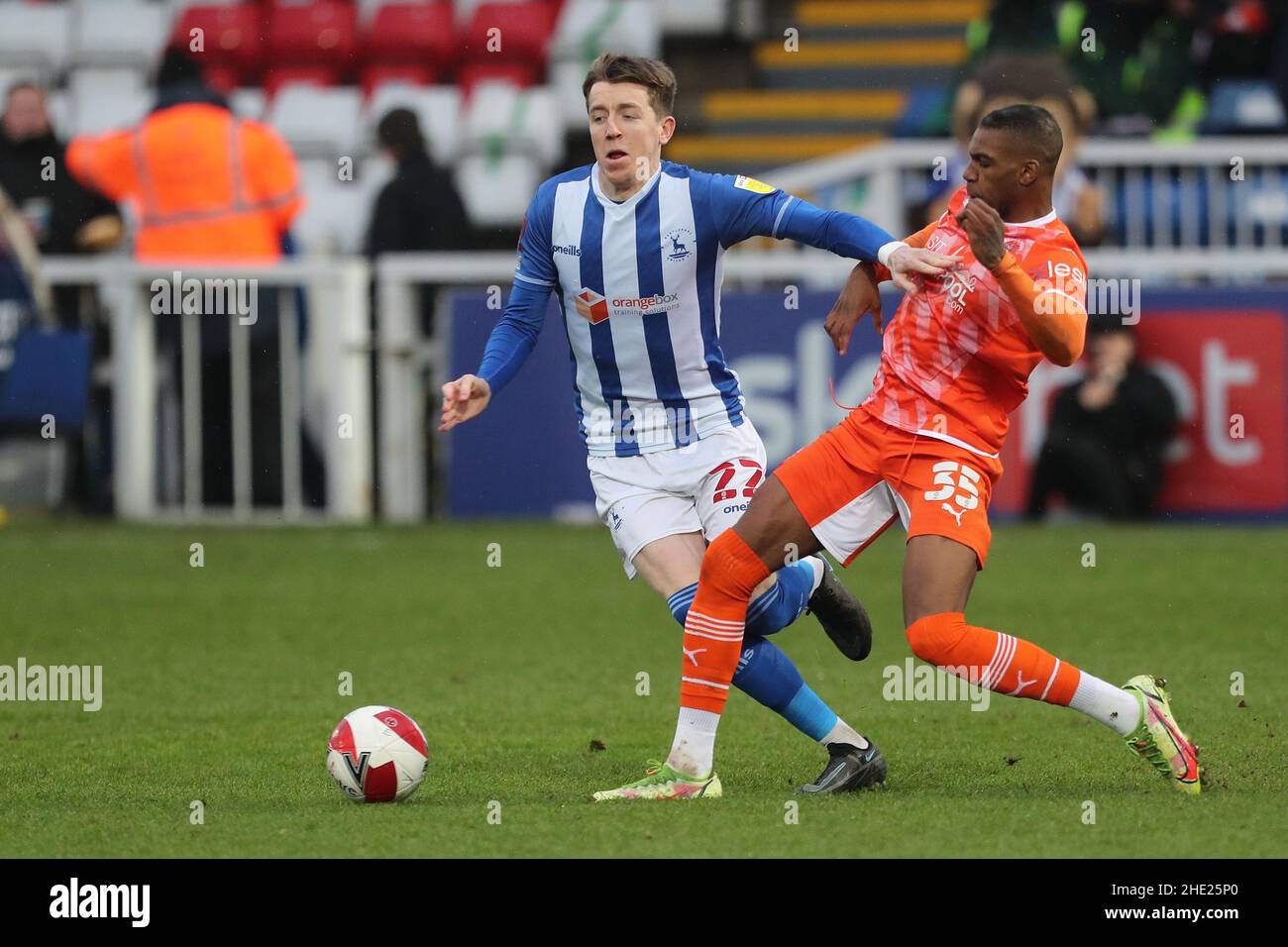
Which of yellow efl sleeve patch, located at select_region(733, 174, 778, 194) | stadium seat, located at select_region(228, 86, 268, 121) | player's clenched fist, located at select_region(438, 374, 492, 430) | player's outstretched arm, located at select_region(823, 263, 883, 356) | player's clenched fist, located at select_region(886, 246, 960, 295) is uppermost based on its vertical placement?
stadium seat, located at select_region(228, 86, 268, 121)

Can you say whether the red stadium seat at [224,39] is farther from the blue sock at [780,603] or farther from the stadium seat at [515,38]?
the blue sock at [780,603]

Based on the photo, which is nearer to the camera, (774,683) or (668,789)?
(668,789)

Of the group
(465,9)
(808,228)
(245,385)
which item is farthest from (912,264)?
(465,9)

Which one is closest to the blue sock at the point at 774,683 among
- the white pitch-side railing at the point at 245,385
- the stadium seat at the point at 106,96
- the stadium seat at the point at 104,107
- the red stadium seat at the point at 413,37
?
the white pitch-side railing at the point at 245,385

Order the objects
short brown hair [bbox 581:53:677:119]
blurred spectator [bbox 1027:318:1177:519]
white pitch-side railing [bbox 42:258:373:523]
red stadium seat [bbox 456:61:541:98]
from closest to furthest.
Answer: short brown hair [bbox 581:53:677:119] → blurred spectator [bbox 1027:318:1177:519] → white pitch-side railing [bbox 42:258:373:523] → red stadium seat [bbox 456:61:541:98]

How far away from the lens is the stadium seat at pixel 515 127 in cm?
1750

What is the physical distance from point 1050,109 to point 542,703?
5156 millimetres

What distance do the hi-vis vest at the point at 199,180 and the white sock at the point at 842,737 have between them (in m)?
7.46

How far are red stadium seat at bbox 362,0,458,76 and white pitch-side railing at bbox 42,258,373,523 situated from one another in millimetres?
6394

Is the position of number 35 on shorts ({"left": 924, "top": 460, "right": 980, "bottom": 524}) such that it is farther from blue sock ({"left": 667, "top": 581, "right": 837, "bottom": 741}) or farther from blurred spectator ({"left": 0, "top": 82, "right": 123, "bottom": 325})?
blurred spectator ({"left": 0, "top": 82, "right": 123, "bottom": 325})

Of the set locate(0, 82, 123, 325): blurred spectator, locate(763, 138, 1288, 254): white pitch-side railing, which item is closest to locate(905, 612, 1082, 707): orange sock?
locate(763, 138, 1288, 254): white pitch-side railing

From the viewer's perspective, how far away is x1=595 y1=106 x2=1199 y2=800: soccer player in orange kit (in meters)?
5.41

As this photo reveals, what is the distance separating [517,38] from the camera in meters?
18.2

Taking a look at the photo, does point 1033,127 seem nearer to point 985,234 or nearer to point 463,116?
point 985,234
